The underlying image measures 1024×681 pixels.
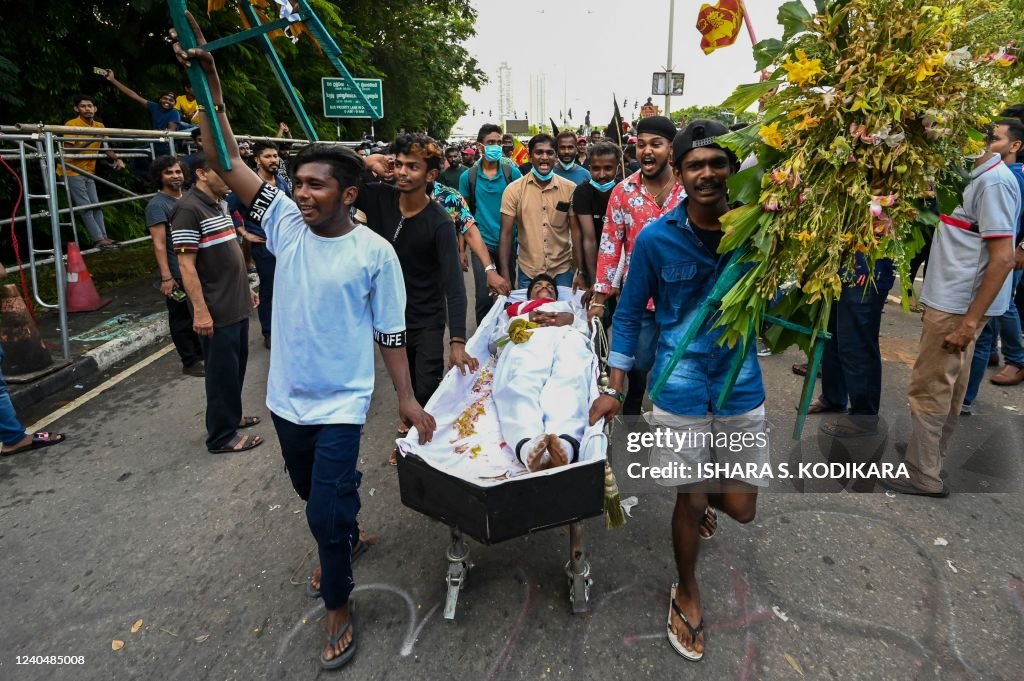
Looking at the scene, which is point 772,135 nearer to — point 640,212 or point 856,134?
point 856,134

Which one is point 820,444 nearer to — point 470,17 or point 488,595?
point 488,595

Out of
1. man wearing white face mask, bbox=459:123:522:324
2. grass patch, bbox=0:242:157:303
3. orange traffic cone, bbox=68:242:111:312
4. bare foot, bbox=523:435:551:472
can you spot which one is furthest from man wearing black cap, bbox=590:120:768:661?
grass patch, bbox=0:242:157:303

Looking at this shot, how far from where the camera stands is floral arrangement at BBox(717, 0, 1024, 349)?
1.82 meters

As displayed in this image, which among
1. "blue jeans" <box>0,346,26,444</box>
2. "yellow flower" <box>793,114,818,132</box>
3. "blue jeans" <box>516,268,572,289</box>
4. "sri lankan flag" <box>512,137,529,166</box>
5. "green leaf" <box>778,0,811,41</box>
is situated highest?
"sri lankan flag" <box>512,137,529,166</box>

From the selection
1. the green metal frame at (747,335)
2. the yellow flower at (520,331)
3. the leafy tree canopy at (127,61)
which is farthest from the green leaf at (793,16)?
the leafy tree canopy at (127,61)

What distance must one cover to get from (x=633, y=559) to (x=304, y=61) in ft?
53.1

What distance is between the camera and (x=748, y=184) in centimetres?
213

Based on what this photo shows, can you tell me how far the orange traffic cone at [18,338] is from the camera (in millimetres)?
4926

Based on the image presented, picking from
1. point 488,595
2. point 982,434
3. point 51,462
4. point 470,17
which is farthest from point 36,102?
point 470,17

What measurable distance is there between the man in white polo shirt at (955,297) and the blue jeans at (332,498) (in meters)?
3.12

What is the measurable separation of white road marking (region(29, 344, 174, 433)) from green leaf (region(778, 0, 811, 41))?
542cm

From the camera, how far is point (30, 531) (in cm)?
333

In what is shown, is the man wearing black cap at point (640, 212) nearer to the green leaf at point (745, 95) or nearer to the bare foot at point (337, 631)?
the green leaf at point (745, 95)

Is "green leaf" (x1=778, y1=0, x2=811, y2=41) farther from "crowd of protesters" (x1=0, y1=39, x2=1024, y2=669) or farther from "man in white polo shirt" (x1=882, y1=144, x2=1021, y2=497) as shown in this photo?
"man in white polo shirt" (x1=882, y1=144, x2=1021, y2=497)
